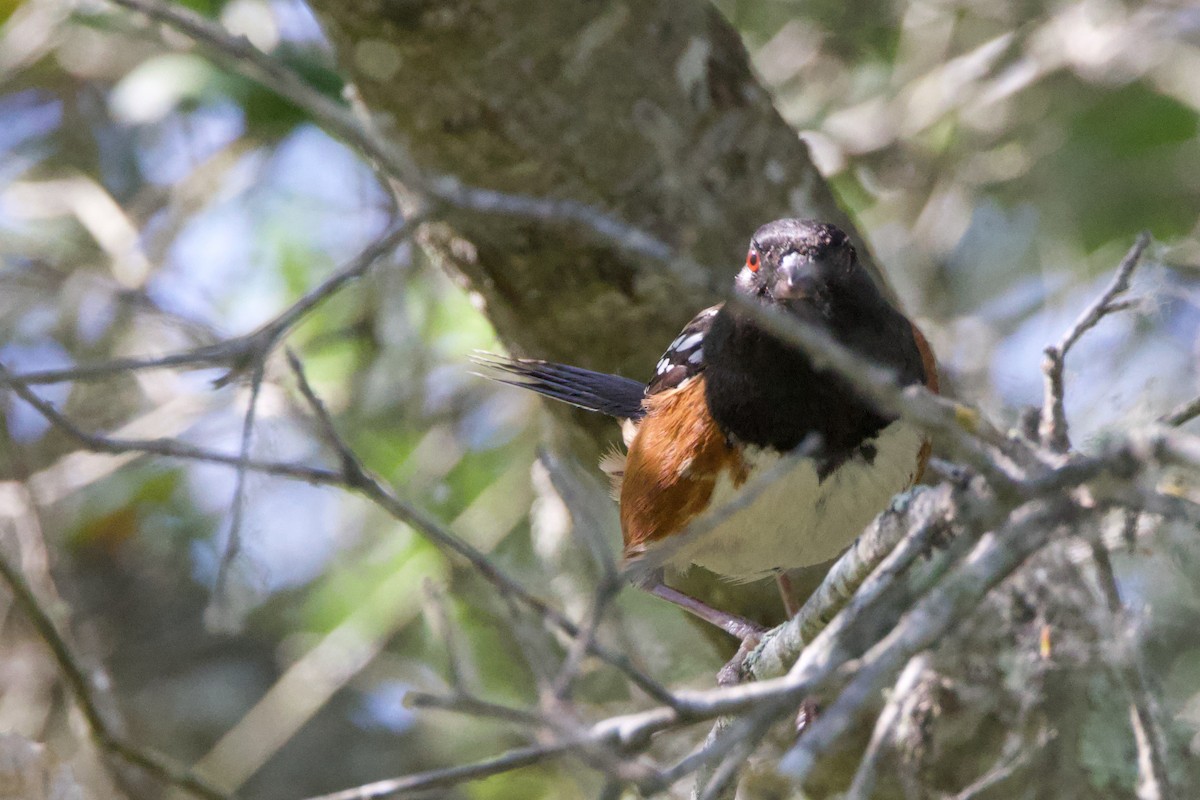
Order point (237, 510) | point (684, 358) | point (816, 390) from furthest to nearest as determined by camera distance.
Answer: point (684, 358) < point (816, 390) < point (237, 510)

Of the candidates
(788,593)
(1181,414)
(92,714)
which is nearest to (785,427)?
(788,593)

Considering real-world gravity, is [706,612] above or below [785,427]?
below

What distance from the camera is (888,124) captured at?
→ 361 centimetres

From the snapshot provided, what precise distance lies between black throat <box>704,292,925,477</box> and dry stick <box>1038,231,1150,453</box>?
0.54 meters

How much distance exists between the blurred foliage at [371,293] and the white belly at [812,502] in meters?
0.79

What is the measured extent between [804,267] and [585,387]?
0.75 meters

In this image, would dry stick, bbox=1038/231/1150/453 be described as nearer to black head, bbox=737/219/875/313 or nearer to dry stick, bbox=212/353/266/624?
black head, bbox=737/219/875/313

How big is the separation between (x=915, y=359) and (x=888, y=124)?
1.69 m

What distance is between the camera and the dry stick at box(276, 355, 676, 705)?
1.05 m

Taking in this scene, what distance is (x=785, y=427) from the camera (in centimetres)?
205

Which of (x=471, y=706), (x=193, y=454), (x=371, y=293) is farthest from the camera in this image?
(x=371, y=293)

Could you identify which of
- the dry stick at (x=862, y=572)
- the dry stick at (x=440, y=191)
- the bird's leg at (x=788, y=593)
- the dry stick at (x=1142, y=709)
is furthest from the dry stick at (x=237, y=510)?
the bird's leg at (x=788, y=593)

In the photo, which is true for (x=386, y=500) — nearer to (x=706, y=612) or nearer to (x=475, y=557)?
(x=475, y=557)

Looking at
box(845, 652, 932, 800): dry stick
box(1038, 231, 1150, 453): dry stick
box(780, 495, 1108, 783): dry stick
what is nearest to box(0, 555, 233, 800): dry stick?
box(845, 652, 932, 800): dry stick
